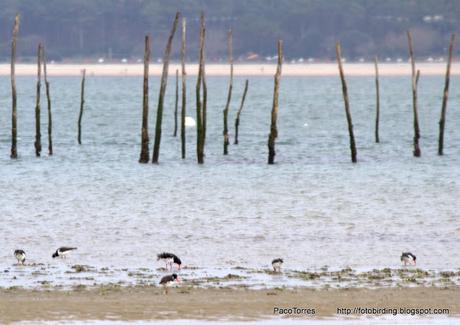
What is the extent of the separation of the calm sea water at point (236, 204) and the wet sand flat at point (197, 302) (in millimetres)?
2861

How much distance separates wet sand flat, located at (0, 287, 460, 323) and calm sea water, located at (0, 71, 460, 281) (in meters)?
2.86

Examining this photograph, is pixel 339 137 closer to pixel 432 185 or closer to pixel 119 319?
pixel 432 185

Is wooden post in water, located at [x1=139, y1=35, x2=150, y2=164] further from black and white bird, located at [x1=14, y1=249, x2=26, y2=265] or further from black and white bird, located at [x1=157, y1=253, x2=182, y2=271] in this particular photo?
black and white bird, located at [x1=157, y1=253, x2=182, y2=271]

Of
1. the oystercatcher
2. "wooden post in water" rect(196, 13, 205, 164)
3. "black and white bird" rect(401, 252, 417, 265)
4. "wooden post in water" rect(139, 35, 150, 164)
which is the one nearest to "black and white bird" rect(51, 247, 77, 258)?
the oystercatcher

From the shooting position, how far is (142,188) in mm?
36781

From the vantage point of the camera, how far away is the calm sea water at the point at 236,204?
23219 millimetres

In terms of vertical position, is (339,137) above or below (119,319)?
below

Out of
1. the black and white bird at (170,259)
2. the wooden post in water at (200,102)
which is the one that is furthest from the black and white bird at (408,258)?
the wooden post in water at (200,102)

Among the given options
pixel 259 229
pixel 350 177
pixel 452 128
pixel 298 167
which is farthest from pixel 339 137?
pixel 259 229

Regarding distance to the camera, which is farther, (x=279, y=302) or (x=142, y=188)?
(x=142, y=188)

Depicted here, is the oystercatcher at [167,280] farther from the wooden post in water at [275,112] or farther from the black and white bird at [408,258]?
the wooden post in water at [275,112]

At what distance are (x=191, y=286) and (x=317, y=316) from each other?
2.78 m

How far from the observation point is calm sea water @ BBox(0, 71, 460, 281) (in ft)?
76.2

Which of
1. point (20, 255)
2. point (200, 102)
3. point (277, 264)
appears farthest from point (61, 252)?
point (200, 102)
